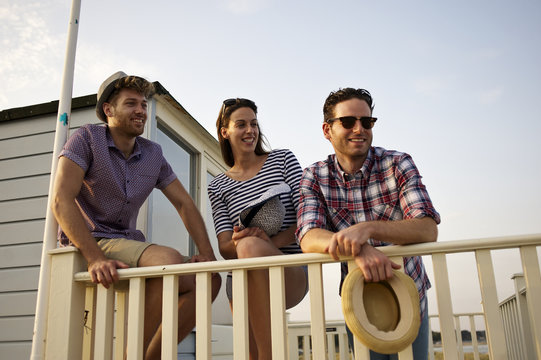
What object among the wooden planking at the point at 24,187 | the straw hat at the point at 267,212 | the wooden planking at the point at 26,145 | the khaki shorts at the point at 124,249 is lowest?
the khaki shorts at the point at 124,249

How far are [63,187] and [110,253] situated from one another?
0.36 metres

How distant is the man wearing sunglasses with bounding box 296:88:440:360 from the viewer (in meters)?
1.60

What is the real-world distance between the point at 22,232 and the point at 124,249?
183cm

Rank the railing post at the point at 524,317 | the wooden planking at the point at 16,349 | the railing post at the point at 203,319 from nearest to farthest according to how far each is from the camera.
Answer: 1. the railing post at the point at 203,319
2. the wooden planking at the point at 16,349
3. the railing post at the point at 524,317

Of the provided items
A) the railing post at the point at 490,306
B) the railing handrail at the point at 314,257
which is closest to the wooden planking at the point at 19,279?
the railing handrail at the point at 314,257

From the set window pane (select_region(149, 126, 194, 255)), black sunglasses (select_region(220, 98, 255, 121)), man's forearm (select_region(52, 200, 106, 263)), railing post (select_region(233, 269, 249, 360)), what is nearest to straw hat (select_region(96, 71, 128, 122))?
black sunglasses (select_region(220, 98, 255, 121))

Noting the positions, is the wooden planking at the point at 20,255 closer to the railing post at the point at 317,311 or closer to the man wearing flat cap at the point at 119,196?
the man wearing flat cap at the point at 119,196

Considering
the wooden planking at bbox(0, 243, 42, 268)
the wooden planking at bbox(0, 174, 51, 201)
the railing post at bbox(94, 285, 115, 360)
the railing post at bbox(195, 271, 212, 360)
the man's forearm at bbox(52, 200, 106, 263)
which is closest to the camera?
the railing post at bbox(195, 271, 212, 360)

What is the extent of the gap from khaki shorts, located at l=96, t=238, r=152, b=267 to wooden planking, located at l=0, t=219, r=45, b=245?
5.20 ft

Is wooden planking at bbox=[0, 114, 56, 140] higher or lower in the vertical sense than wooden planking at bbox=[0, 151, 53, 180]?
higher

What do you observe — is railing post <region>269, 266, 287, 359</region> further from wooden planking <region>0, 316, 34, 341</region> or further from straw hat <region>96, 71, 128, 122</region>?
wooden planking <region>0, 316, 34, 341</region>

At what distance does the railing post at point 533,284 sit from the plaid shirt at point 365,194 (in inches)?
16.4

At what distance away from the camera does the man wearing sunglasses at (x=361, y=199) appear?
160 centimetres

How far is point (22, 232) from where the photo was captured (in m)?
3.50
